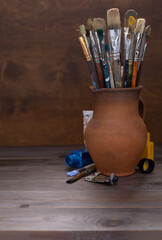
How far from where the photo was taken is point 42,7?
97 centimetres

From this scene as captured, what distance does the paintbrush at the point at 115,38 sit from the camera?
647 millimetres

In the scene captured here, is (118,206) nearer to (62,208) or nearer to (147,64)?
(62,208)

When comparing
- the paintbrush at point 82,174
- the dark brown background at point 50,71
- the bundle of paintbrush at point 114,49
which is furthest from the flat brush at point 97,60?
the dark brown background at point 50,71

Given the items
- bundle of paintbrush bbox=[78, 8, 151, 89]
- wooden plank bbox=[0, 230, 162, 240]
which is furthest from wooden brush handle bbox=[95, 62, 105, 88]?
wooden plank bbox=[0, 230, 162, 240]

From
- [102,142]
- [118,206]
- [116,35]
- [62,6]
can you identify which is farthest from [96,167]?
[62,6]

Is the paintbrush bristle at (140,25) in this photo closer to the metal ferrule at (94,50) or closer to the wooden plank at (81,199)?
the metal ferrule at (94,50)

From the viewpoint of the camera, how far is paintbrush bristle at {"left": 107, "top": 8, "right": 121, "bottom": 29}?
639 millimetres

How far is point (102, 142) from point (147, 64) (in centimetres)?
42

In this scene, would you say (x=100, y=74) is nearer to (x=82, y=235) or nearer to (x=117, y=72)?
(x=117, y=72)

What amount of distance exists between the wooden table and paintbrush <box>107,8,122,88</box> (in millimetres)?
230

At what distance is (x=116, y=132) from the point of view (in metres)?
0.66

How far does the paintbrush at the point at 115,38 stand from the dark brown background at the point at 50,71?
1.07ft

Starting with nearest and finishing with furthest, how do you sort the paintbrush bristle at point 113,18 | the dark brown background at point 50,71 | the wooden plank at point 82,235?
the wooden plank at point 82,235 < the paintbrush bristle at point 113,18 < the dark brown background at point 50,71

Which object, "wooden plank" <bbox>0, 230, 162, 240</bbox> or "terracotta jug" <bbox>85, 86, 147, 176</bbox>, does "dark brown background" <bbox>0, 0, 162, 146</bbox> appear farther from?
"wooden plank" <bbox>0, 230, 162, 240</bbox>
